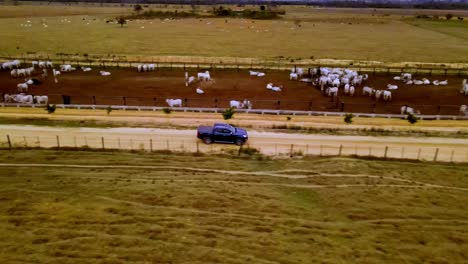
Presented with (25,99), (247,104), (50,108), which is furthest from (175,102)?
(25,99)

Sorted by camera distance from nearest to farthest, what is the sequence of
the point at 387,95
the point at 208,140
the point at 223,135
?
the point at 223,135, the point at 208,140, the point at 387,95

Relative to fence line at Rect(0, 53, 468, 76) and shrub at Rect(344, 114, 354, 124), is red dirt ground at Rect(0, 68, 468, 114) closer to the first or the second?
shrub at Rect(344, 114, 354, 124)

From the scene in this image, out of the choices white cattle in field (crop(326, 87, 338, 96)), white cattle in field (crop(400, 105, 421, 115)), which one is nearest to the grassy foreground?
white cattle in field (crop(400, 105, 421, 115))

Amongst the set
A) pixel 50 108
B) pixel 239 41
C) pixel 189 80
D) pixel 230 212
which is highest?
pixel 239 41

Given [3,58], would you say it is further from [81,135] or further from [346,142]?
[346,142]

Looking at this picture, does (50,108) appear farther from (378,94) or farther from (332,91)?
(378,94)

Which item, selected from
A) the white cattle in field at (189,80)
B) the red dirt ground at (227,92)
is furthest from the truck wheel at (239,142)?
the white cattle in field at (189,80)

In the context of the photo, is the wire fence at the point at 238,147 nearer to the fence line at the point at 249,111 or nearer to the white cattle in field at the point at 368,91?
the fence line at the point at 249,111
